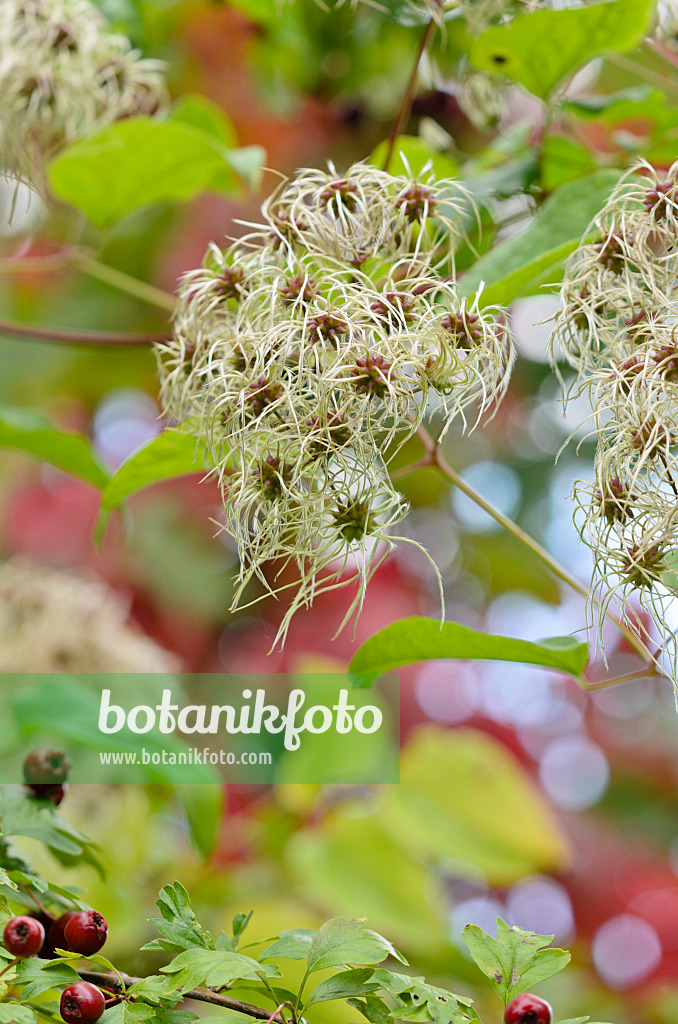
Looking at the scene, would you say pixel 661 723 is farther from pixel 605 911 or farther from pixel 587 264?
pixel 587 264


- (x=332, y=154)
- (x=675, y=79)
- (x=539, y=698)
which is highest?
(x=332, y=154)

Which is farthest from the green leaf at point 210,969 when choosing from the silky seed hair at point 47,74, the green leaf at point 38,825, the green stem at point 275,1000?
the silky seed hair at point 47,74

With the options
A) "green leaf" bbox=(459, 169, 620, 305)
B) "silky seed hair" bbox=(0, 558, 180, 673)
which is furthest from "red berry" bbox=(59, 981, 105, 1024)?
"silky seed hair" bbox=(0, 558, 180, 673)

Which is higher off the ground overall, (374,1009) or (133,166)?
(133,166)

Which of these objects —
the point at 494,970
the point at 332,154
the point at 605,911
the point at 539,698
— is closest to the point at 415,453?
the point at 332,154

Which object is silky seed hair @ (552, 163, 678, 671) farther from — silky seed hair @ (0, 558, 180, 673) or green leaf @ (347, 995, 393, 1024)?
silky seed hair @ (0, 558, 180, 673)

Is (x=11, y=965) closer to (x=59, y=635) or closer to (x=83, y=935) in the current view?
(x=83, y=935)

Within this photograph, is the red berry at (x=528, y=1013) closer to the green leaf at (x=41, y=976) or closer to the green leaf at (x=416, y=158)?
the green leaf at (x=41, y=976)

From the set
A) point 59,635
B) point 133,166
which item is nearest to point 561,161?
point 133,166
